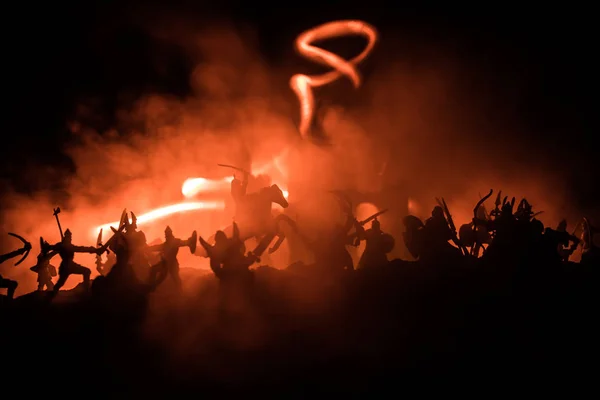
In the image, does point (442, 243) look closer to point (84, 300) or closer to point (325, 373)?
point (325, 373)

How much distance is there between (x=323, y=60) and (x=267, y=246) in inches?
407

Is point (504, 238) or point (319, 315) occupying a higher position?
point (504, 238)

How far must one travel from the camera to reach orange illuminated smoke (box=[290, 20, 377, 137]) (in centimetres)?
2277

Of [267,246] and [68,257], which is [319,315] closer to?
[267,246]

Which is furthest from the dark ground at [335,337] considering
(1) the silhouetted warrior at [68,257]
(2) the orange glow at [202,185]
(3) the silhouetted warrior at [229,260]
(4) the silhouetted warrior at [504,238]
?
(2) the orange glow at [202,185]

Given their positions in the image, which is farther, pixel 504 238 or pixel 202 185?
pixel 202 185

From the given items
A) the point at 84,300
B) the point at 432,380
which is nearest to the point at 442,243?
the point at 432,380

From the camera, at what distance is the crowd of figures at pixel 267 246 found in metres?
13.3

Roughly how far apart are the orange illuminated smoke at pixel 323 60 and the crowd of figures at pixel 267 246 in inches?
324

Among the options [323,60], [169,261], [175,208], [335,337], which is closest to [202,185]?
[175,208]

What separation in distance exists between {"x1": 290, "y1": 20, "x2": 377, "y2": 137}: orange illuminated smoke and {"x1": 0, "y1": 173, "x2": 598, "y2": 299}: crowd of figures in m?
8.22

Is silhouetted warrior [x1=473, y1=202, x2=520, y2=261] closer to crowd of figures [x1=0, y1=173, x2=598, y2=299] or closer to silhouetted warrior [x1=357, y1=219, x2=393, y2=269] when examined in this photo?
crowd of figures [x1=0, y1=173, x2=598, y2=299]

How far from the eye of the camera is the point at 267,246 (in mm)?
14539

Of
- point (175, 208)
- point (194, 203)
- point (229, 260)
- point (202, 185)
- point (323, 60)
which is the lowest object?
point (229, 260)
